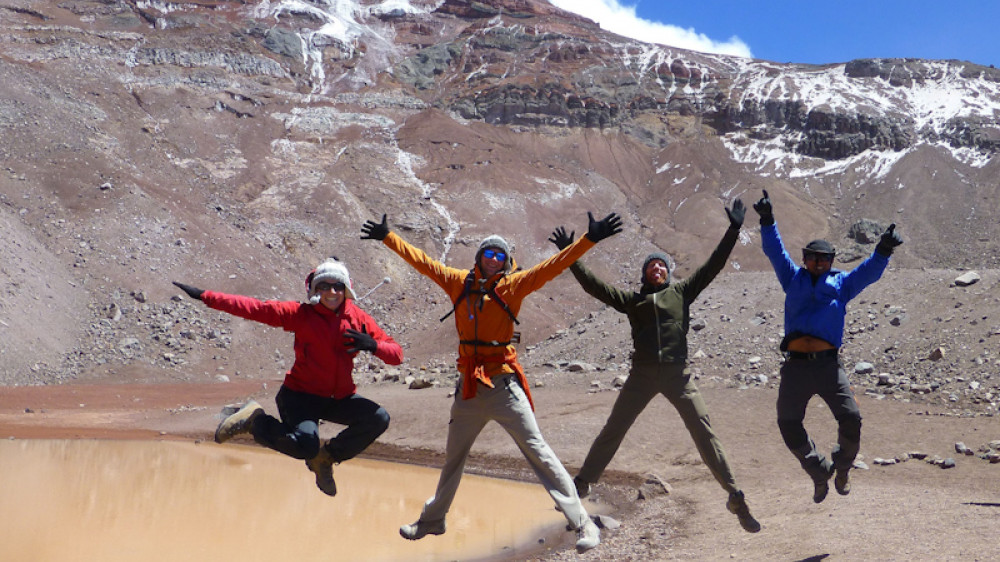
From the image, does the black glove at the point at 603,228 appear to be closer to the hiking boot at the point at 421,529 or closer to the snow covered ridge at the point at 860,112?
the hiking boot at the point at 421,529

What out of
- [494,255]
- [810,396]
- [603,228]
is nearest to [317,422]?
[494,255]

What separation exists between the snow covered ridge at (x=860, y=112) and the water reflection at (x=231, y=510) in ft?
199

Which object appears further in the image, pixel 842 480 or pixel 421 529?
pixel 842 480

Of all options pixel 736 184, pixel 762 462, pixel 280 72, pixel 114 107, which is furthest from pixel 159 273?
pixel 736 184

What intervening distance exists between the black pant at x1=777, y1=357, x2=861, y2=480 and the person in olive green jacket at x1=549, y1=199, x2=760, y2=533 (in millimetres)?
777

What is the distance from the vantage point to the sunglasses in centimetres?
641

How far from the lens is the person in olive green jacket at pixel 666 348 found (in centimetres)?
696

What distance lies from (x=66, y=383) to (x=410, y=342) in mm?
12798

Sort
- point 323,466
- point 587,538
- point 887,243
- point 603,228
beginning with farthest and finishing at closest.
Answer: point 887,243, point 323,466, point 603,228, point 587,538

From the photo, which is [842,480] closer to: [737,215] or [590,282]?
[737,215]

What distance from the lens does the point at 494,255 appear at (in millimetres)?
6426

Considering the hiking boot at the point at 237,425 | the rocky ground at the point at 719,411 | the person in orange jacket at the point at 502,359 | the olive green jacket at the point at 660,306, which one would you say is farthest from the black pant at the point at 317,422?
the rocky ground at the point at 719,411

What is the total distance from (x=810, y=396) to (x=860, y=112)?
70.2m

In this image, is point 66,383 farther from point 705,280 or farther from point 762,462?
point 705,280
